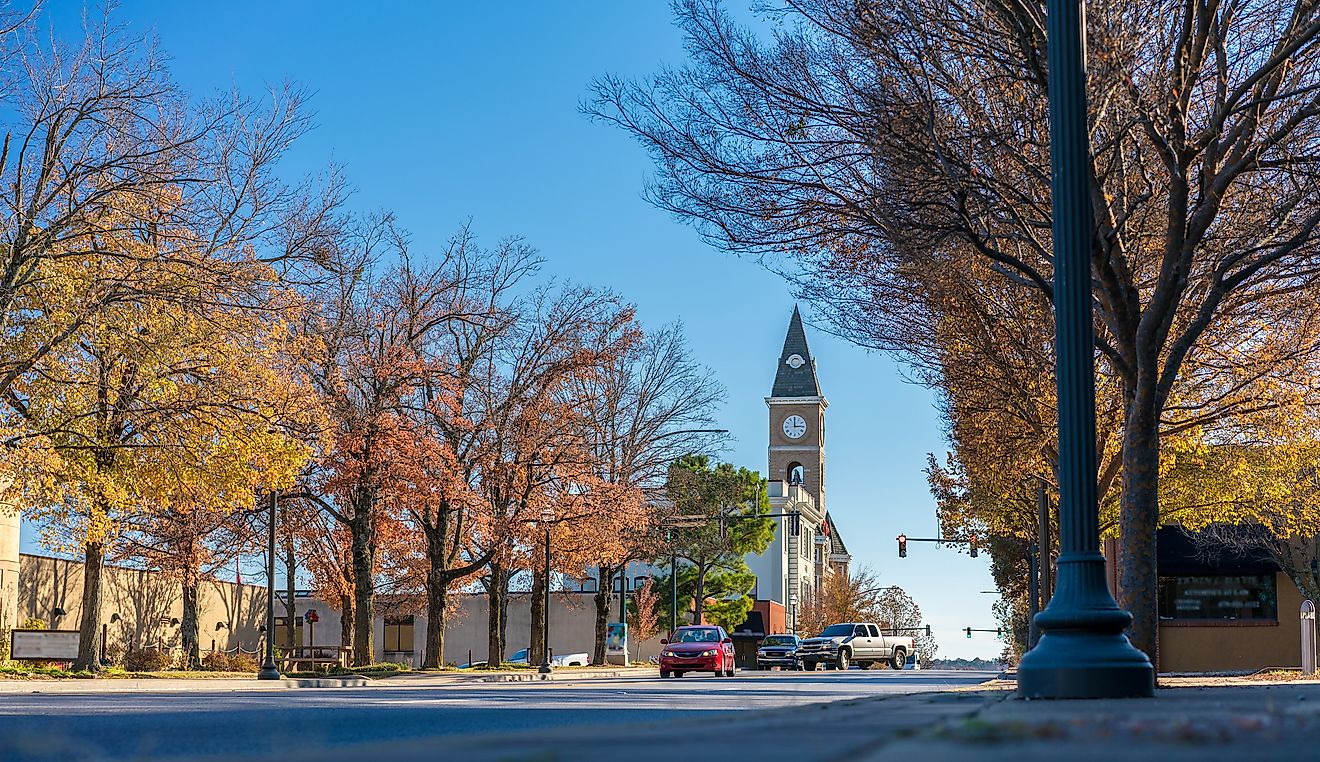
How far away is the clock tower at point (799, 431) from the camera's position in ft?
398

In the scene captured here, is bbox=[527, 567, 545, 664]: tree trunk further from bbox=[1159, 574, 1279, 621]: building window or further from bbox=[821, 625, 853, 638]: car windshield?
bbox=[1159, 574, 1279, 621]: building window

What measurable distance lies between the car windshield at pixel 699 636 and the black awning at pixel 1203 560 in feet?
55.8

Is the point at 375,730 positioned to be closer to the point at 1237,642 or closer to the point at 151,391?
the point at 151,391

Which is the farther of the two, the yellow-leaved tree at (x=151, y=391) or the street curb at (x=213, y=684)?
the yellow-leaved tree at (x=151, y=391)

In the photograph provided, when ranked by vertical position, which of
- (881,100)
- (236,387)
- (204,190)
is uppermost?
(204,190)

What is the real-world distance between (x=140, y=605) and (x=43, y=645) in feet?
48.2

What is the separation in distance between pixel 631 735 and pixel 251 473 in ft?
86.8

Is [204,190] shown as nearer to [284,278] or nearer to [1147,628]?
[284,278]

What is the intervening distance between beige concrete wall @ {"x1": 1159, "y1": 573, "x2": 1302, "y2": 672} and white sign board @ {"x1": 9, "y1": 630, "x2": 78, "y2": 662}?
35801mm

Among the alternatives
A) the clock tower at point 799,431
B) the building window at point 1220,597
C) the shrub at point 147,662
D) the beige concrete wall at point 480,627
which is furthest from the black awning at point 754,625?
the shrub at point 147,662

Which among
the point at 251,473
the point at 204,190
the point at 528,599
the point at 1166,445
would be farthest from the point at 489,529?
the point at 528,599

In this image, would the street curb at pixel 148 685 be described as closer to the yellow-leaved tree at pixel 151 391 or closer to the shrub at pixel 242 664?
the yellow-leaved tree at pixel 151 391

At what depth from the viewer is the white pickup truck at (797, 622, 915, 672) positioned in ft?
190

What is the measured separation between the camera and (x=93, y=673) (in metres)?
30.0
